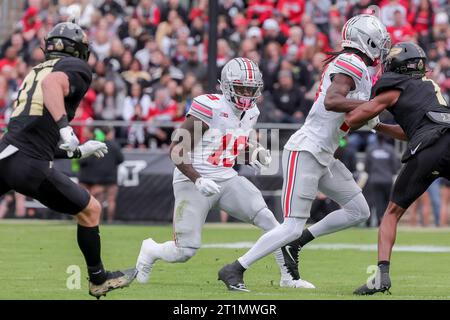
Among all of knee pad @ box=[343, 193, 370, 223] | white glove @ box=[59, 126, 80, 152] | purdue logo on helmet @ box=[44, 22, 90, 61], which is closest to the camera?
white glove @ box=[59, 126, 80, 152]

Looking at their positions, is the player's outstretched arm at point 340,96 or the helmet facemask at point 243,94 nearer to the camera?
the player's outstretched arm at point 340,96

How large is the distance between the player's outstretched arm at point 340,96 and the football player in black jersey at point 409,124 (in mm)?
62

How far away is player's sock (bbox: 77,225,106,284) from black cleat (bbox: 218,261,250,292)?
3.47 feet

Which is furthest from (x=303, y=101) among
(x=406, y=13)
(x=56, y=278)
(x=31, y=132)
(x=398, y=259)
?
(x=31, y=132)

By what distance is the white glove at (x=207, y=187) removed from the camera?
26.2 feet

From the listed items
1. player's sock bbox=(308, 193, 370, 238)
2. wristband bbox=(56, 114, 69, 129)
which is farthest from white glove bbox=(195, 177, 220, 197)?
wristband bbox=(56, 114, 69, 129)

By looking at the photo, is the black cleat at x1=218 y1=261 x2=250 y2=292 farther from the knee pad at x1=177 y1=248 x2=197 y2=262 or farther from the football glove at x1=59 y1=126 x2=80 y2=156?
the football glove at x1=59 y1=126 x2=80 y2=156

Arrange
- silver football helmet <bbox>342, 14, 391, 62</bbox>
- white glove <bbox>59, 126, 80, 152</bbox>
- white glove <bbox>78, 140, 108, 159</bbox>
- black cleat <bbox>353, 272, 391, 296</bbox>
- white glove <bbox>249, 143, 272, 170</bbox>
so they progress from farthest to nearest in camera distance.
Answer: white glove <bbox>249, 143, 272, 170</bbox> → silver football helmet <bbox>342, 14, 391, 62</bbox> → black cleat <bbox>353, 272, 391, 296</bbox> → white glove <bbox>78, 140, 108, 159</bbox> → white glove <bbox>59, 126, 80, 152</bbox>

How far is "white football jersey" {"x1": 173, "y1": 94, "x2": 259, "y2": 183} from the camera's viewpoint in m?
8.56

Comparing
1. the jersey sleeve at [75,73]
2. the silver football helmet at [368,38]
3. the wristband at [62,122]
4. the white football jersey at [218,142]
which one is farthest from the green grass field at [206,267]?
the silver football helmet at [368,38]

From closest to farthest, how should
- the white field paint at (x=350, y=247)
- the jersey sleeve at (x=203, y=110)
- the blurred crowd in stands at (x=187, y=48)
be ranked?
1. the jersey sleeve at (x=203, y=110)
2. the white field paint at (x=350, y=247)
3. the blurred crowd in stands at (x=187, y=48)

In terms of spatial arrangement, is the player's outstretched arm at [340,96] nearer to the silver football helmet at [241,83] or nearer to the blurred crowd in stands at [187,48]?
the silver football helmet at [241,83]
